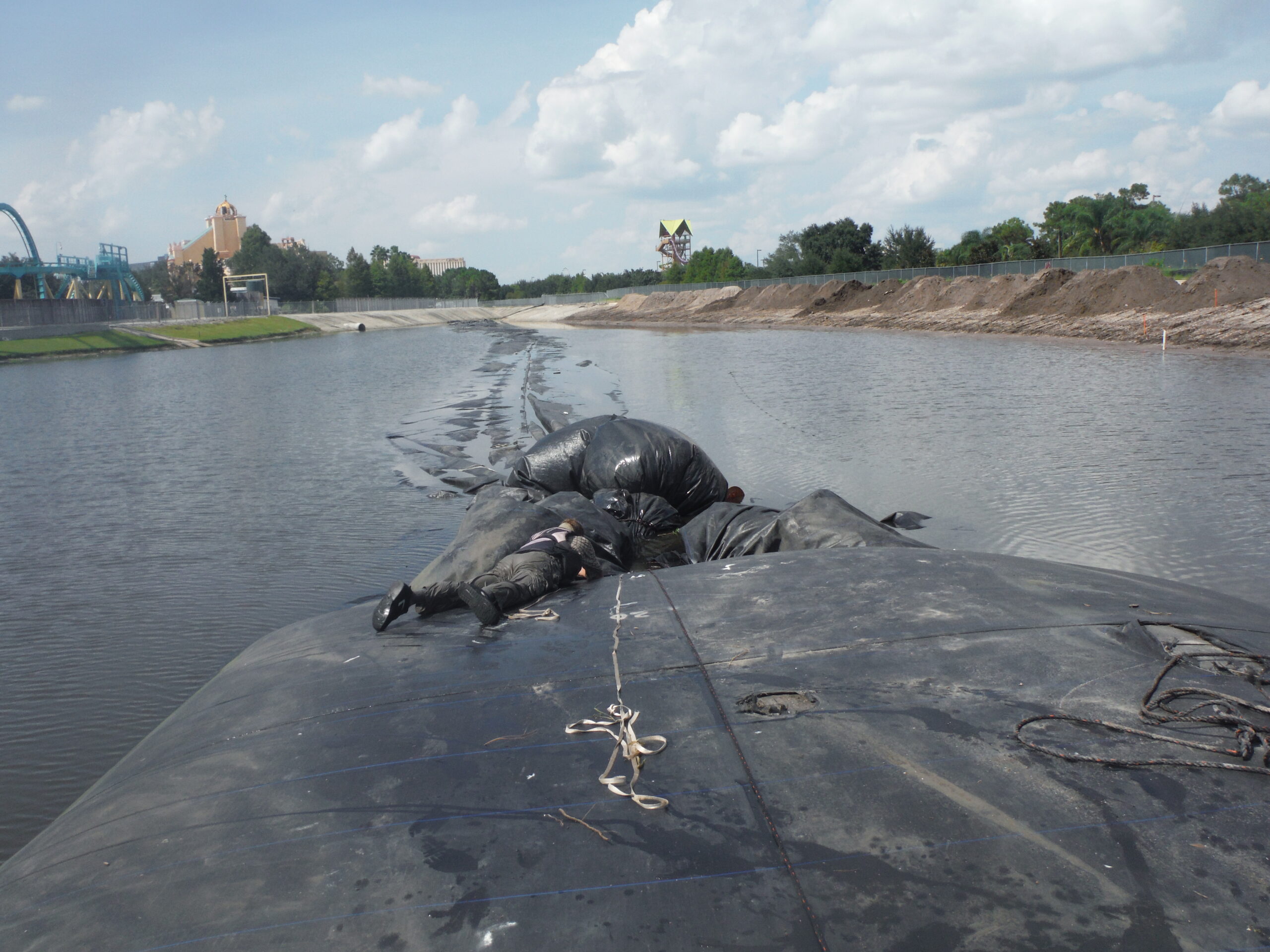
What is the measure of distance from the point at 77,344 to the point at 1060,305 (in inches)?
1426

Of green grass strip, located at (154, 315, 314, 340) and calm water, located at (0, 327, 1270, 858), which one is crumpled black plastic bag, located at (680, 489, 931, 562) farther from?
green grass strip, located at (154, 315, 314, 340)

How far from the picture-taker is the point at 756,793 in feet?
6.65

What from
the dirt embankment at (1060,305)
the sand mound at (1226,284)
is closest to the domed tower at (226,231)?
the dirt embankment at (1060,305)

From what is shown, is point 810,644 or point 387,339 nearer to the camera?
point 810,644

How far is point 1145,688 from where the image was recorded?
7.91ft

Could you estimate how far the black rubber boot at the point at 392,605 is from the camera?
3.42 m

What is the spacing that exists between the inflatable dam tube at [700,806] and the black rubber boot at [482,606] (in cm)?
14

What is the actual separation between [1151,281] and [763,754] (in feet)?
87.5

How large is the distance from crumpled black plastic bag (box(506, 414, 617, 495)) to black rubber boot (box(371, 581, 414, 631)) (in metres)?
2.98

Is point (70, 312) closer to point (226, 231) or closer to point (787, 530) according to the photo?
point (787, 530)

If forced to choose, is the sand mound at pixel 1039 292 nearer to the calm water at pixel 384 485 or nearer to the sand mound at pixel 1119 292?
the sand mound at pixel 1119 292

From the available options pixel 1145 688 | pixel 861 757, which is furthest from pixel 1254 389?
pixel 861 757

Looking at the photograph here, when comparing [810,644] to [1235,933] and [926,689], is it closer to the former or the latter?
[926,689]

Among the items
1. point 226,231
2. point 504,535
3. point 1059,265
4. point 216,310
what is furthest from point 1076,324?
point 226,231
